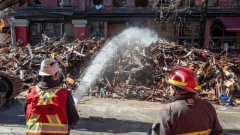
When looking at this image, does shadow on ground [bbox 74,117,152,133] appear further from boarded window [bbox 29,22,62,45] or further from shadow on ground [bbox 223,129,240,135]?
boarded window [bbox 29,22,62,45]

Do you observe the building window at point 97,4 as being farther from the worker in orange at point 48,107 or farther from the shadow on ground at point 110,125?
the worker in orange at point 48,107

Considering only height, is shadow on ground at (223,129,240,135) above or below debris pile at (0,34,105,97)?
below

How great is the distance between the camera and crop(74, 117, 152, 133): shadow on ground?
19.6 feet

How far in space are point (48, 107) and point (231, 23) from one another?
72.8 ft

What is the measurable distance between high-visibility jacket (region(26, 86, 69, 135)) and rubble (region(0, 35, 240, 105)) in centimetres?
682

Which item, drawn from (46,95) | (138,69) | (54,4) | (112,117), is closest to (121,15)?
(54,4)

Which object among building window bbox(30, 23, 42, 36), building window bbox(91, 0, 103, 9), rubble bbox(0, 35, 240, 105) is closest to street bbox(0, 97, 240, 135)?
rubble bbox(0, 35, 240, 105)

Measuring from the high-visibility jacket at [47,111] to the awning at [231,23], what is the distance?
20.9 meters

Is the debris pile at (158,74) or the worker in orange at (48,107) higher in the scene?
the worker in orange at (48,107)

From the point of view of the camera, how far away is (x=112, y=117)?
704cm

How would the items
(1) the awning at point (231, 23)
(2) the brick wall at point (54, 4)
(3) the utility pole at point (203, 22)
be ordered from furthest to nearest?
(2) the brick wall at point (54, 4)
(1) the awning at point (231, 23)
(3) the utility pole at point (203, 22)

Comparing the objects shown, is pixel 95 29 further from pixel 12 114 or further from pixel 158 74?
pixel 12 114

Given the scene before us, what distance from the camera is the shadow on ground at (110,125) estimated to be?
5.97 m

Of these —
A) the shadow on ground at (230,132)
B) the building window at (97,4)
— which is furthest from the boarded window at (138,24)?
the shadow on ground at (230,132)
